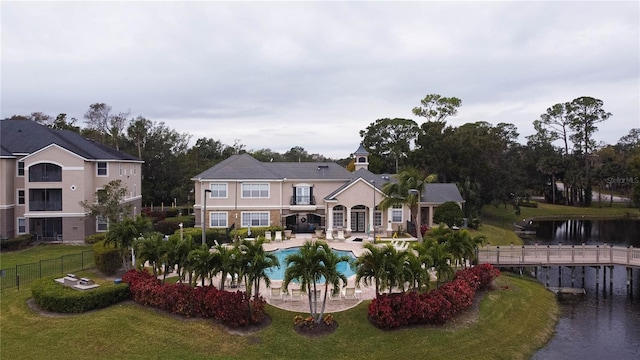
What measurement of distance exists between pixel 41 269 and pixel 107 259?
4599mm

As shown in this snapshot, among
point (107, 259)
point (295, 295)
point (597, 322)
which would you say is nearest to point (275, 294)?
point (295, 295)

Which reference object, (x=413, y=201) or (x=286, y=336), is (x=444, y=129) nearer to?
(x=413, y=201)

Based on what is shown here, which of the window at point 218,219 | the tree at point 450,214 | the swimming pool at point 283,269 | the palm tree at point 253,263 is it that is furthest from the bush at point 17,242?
the tree at point 450,214

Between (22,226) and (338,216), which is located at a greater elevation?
(338,216)

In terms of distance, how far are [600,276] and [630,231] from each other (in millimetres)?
28762

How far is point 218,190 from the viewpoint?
134 ft

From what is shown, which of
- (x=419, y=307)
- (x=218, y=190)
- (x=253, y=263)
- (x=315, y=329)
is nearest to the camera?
(x=253, y=263)

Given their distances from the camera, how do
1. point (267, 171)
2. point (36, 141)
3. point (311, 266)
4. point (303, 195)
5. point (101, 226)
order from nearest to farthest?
point (311, 266) < point (36, 141) < point (101, 226) < point (267, 171) < point (303, 195)

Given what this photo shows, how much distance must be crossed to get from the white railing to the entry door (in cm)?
1377

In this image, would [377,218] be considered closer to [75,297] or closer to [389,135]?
[75,297]

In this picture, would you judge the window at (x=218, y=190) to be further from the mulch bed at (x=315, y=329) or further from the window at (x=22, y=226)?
the mulch bed at (x=315, y=329)

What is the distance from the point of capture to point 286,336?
18438 mm

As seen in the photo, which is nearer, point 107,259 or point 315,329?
point 315,329

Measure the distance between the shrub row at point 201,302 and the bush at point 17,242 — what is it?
18101 millimetres
